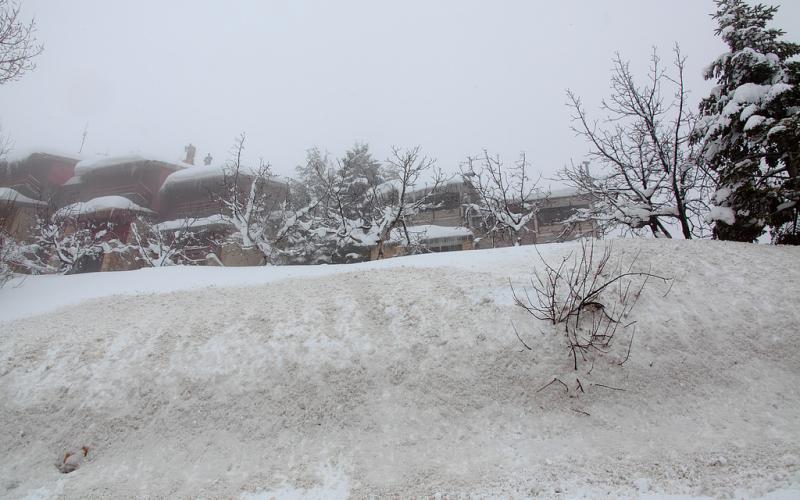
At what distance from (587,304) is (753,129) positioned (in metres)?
6.45

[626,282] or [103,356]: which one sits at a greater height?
[626,282]

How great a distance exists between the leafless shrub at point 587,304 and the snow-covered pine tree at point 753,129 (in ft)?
13.1

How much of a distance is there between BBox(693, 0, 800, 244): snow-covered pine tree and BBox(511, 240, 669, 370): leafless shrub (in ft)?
13.1

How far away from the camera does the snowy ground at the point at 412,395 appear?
4473mm

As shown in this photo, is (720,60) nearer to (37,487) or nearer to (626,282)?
(626,282)

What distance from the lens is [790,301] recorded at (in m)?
6.75

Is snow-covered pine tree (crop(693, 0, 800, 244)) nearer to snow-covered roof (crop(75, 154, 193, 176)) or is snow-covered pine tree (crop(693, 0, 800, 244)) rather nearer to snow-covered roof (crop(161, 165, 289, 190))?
snow-covered roof (crop(161, 165, 289, 190))

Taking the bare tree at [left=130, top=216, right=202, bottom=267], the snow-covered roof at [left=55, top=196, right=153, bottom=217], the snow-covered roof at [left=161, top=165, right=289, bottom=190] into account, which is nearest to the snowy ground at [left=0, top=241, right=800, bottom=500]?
the bare tree at [left=130, top=216, right=202, bottom=267]

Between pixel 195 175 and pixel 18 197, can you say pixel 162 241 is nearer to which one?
pixel 195 175

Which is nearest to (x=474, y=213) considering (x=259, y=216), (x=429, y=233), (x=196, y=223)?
(x=429, y=233)

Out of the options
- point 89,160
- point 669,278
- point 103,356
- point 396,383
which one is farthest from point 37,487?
point 89,160

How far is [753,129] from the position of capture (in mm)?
8781

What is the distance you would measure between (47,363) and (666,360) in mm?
10100

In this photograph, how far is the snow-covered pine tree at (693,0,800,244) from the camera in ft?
28.6
